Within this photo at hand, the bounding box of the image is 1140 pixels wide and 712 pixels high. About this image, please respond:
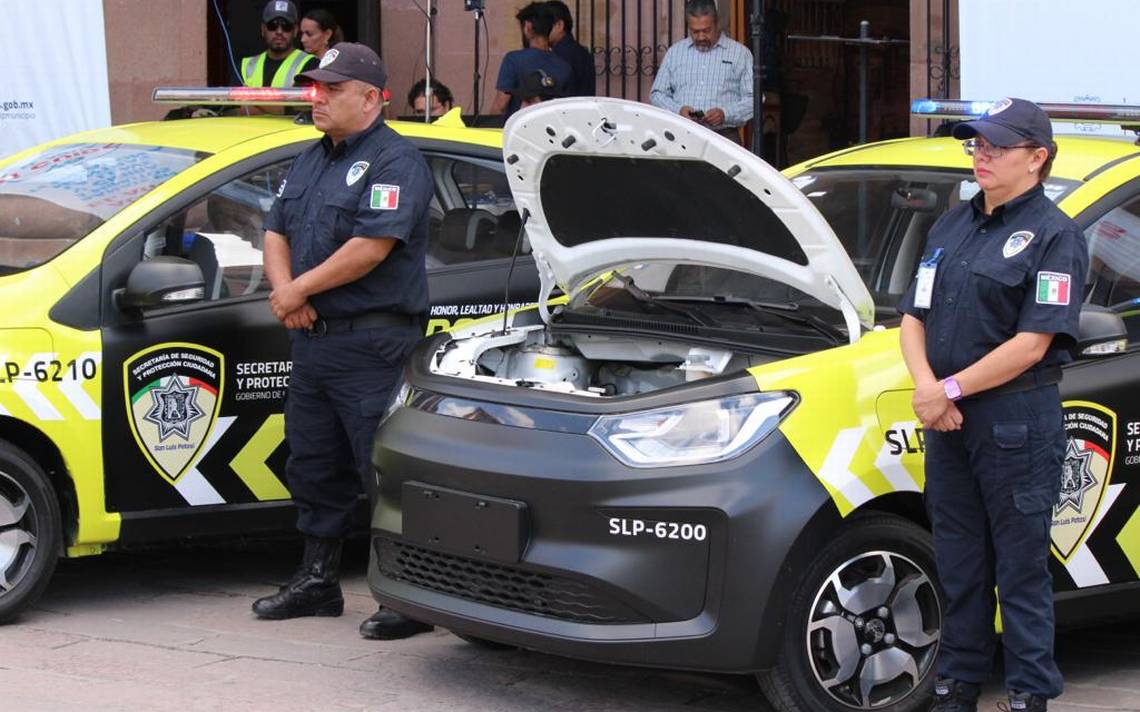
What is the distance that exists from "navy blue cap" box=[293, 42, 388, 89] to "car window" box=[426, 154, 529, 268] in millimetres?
858

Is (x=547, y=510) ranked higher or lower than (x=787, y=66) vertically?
lower

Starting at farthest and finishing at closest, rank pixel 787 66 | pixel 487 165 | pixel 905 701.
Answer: pixel 787 66 < pixel 487 165 < pixel 905 701

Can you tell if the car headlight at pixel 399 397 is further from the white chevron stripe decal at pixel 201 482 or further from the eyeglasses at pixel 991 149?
the eyeglasses at pixel 991 149

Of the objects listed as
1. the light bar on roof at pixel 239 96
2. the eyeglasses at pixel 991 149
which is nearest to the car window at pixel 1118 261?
the eyeglasses at pixel 991 149

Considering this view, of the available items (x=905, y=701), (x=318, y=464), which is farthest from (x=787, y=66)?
(x=905, y=701)

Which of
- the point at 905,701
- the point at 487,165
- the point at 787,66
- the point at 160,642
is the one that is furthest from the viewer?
the point at 787,66

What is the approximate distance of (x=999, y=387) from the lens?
15.1ft

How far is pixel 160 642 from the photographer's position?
597cm

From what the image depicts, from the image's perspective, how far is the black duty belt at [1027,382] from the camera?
15.1ft

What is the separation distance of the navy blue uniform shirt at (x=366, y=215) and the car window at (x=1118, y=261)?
2094mm

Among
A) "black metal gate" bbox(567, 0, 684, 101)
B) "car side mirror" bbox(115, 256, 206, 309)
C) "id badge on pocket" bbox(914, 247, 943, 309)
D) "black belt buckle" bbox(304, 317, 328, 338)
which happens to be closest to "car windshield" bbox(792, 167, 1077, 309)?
"id badge on pocket" bbox(914, 247, 943, 309)

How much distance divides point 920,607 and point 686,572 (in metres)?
0.73

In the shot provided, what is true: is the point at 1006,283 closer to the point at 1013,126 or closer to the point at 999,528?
the point at 1013,126

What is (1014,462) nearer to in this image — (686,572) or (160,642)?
(686,572)
